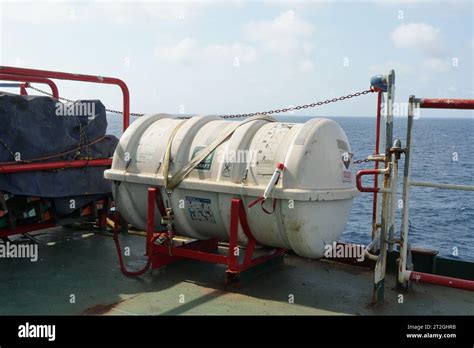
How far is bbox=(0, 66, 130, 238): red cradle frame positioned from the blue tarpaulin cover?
3.7 inches

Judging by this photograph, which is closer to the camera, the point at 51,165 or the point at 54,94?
the point at 51,165

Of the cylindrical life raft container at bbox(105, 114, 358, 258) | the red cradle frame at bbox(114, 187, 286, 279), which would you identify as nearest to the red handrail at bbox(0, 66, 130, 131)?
the cylindrical life raft container at bbox(105, 114, 358, 258)

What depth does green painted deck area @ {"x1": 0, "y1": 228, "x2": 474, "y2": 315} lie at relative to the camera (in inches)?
214

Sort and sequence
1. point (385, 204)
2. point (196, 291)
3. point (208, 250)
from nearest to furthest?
point (385, 204), point (196, 291), point (208, 250)

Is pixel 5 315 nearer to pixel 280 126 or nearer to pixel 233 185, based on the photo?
pixel 233 185

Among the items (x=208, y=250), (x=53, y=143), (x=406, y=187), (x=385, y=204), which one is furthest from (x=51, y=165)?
(x=406, y=187)

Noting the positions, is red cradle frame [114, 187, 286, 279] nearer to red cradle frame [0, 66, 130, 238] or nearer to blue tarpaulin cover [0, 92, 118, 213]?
blue tarpaulin cover [0, 92, 118, 213]

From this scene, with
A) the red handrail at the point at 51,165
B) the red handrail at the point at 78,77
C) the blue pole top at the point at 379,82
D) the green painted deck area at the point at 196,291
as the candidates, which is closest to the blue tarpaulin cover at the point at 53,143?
the red handrail at the point at 51,165

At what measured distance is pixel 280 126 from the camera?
614cm

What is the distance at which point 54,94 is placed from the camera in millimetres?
9336

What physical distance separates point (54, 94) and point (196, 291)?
524cm

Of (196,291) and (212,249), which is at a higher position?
(212,249)

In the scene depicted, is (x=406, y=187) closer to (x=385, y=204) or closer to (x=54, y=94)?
(x=385, y=204)

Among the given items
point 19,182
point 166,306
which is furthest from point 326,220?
point 19,182
